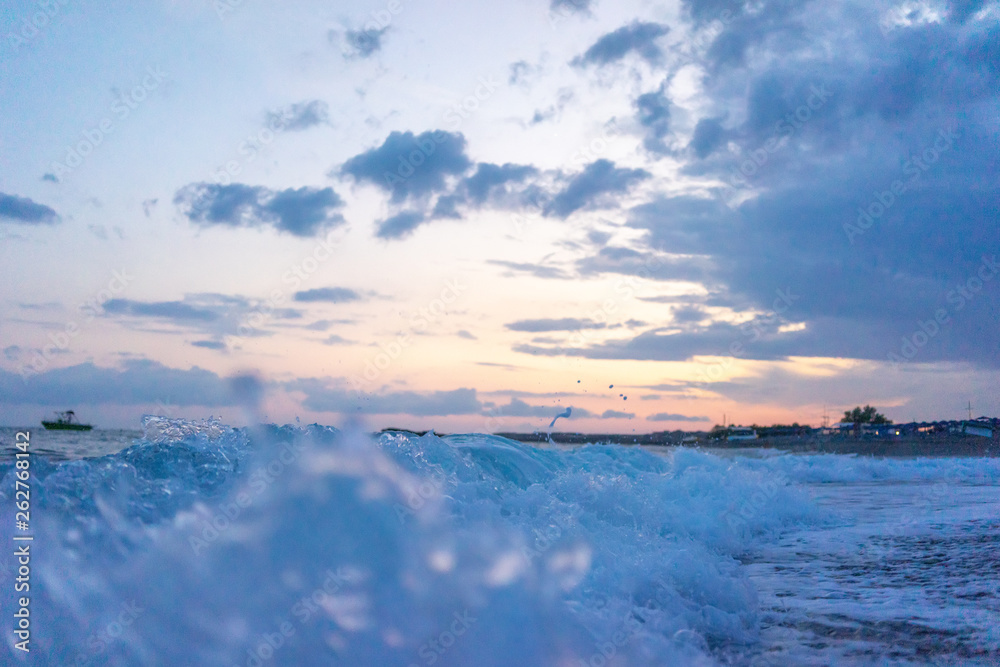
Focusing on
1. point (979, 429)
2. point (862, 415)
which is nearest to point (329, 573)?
point (979, 429)

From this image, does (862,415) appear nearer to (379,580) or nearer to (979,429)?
(979,429)

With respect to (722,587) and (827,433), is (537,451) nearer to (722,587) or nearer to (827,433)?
(722,587)

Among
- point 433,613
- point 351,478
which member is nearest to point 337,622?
point 433,613

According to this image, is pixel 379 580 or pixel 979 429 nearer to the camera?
pixel 379 580

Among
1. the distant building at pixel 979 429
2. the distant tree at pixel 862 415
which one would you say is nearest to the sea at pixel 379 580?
the distant building at pixel 979 429

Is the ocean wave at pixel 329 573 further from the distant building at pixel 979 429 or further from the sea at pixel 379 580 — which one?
the distant building at pixel 979 429

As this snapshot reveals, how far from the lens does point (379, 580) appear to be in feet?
13.4

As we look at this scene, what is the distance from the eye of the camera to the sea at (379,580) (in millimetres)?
3816

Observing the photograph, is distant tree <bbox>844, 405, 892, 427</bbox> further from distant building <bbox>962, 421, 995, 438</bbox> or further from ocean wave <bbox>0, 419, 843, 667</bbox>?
ocean wave <bbox>0, 419, 843, 667</bbox>

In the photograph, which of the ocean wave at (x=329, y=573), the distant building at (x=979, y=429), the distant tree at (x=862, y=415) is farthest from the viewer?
the distant tree at (x=862, y=415)

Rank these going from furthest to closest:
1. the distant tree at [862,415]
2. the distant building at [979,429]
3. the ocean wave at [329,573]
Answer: the distant tree at [862,415]
the distant building at [979,429]
the ocean wave at [329,573]

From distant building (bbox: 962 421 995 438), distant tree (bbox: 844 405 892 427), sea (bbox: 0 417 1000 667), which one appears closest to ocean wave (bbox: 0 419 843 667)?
sea (bbox: 0 417 1000 667)

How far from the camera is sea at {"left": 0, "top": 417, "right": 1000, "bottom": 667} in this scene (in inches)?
150

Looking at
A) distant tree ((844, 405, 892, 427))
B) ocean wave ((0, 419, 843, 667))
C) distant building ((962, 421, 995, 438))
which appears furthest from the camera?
distant tree ((844, 405, 892, 427))
